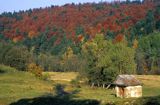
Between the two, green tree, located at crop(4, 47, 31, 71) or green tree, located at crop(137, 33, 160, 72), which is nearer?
green tree, located at crop(4, 47, 31, 71)

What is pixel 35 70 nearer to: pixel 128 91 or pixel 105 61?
pixel 105 61

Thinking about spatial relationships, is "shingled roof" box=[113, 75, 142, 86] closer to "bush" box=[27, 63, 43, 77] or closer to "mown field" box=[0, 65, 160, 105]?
"mown field" box=[0, 65, 160, 105]

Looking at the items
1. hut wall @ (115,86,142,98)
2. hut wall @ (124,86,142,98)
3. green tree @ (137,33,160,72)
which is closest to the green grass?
hut wall @ (115,86,142,98)

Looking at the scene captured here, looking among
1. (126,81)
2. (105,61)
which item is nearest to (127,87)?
(126,81)

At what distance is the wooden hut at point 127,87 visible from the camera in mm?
58969

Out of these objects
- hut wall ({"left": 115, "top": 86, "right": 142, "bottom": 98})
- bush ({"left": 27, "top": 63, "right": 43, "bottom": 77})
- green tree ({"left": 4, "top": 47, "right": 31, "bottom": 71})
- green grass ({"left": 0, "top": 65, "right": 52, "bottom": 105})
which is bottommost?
hut wall ({"left": 115, "top": 86, "right": 142, "bottom": 98})

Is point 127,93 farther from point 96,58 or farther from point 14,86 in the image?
point 96,58

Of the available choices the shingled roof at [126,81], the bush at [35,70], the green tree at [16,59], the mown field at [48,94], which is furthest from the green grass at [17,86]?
the green tree at [16,59]

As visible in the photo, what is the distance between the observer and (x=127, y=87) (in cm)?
5928

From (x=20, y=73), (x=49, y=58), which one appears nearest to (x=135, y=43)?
(x=49, y=58)

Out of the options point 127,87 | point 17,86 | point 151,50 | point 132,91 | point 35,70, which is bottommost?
point 132,91

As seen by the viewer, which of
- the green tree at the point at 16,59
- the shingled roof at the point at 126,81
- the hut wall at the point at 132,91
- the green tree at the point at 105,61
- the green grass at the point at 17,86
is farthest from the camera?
the green tree at the point at 16,59

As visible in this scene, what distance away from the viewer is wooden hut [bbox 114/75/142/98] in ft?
193

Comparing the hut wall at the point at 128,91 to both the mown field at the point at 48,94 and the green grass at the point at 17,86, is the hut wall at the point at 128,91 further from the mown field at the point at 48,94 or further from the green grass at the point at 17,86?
the green grass at the point at 17,86
